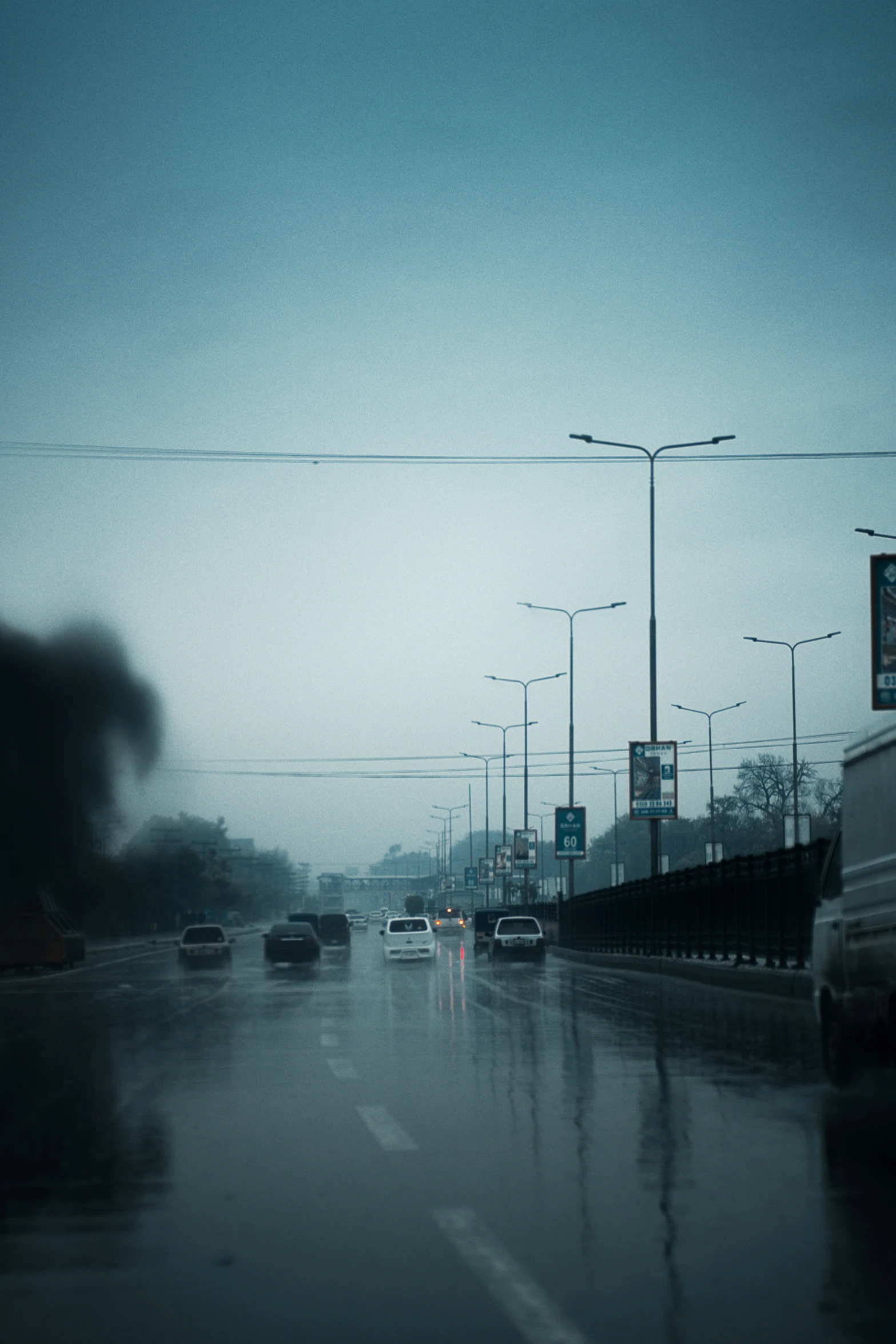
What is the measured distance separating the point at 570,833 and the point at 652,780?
2118 centimetres

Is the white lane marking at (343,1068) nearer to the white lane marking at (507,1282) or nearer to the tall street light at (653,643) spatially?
the white lane marking at (507,1282)

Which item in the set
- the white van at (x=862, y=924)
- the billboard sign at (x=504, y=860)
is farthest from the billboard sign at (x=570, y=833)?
the white van at (x=862, y=924)

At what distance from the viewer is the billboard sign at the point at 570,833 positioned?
2434 inches

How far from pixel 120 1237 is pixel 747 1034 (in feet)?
42.4

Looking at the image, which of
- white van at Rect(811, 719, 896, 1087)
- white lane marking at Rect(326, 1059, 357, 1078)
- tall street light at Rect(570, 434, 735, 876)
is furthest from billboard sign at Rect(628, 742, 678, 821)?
white van at Rect(811, 719, 896, 1087)

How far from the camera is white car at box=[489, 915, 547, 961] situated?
48531 millimetres

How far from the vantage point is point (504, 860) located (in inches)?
3841

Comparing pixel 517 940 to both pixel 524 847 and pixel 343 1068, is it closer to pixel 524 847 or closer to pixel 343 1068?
pixel 343 1068

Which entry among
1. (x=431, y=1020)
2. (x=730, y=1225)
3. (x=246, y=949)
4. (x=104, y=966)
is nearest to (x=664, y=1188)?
(x=730, y=1225)

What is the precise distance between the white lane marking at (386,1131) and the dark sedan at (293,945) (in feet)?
120

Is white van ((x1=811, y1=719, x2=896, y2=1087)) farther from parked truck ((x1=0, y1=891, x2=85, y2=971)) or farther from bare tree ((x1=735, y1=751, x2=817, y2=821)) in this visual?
bare tree ((x1=735, y1=751, x2=817, y2=821))

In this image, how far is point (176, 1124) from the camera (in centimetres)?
1133

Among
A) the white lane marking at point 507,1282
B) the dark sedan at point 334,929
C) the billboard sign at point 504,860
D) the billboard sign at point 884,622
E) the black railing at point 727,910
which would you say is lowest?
the dark sedan at point 334,929

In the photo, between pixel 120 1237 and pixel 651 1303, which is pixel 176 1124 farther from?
pixel 651 1303
